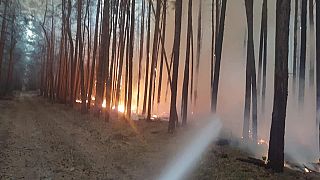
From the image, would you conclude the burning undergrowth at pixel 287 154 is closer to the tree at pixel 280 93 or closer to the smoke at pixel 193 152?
the smoke at pixel 193 152

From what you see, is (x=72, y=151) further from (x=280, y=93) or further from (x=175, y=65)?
(x=280, y=93)

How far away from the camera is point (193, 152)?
36.6ft

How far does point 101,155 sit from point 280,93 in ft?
15.9

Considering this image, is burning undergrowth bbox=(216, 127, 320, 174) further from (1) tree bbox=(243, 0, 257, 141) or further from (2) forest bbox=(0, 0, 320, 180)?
(1) tree bbox=(243, 0, 257, 141)

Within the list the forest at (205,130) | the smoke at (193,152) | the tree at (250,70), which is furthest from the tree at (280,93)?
the tree at (250,70)

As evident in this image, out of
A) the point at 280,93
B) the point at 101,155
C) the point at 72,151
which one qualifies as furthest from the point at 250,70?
the point at 72,151

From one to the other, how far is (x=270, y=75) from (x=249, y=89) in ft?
41.4

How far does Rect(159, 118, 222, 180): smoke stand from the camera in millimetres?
8703

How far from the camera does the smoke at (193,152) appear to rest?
870 centimetres

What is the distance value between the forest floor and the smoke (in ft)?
0.73

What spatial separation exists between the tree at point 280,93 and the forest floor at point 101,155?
0.37 metres

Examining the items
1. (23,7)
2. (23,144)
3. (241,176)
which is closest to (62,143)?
(23,144)

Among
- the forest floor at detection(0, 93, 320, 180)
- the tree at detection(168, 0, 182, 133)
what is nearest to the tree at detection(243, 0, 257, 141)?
the forest floor at detection(0, 93, 320, 180)

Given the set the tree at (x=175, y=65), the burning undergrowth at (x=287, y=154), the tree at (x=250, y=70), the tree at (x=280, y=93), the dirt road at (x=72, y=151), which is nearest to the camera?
the dirt road at (x=72, y=151)
